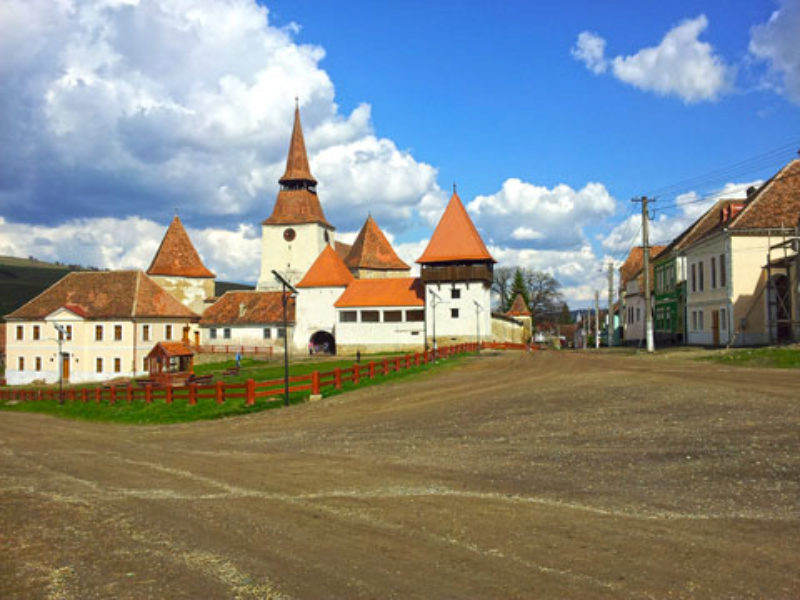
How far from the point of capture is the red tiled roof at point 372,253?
7262 centimetres

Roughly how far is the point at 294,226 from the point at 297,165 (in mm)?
7388

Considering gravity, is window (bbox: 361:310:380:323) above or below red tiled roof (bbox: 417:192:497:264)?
below

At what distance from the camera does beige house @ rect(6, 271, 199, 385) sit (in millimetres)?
54969

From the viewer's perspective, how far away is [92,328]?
55406 mm

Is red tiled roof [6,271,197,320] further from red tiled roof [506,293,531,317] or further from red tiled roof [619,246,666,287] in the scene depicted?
red tiled roof [619,246,666,287]

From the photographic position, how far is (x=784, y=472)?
31.7 feet

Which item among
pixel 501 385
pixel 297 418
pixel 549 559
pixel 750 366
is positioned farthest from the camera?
pixel 750 366

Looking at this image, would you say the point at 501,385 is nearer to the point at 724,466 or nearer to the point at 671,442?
the point at 671,442

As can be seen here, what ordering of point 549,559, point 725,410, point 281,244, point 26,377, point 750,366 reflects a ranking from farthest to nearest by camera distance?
point 281,244
point 26,377
point 750,366
point 725,410
point 549,559

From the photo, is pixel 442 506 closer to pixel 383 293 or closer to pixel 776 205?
pixel 776 205

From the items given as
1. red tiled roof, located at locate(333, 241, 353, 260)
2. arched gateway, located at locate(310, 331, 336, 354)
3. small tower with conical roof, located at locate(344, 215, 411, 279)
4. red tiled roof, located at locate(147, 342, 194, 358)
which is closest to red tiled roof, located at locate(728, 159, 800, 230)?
red tiled roof, located at locate(147, 342, 194, 358)

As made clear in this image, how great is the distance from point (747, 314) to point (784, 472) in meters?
28.6

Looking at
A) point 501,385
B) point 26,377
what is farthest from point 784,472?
point 26,377

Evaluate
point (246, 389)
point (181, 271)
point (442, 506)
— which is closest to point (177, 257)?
point (181, 271)
